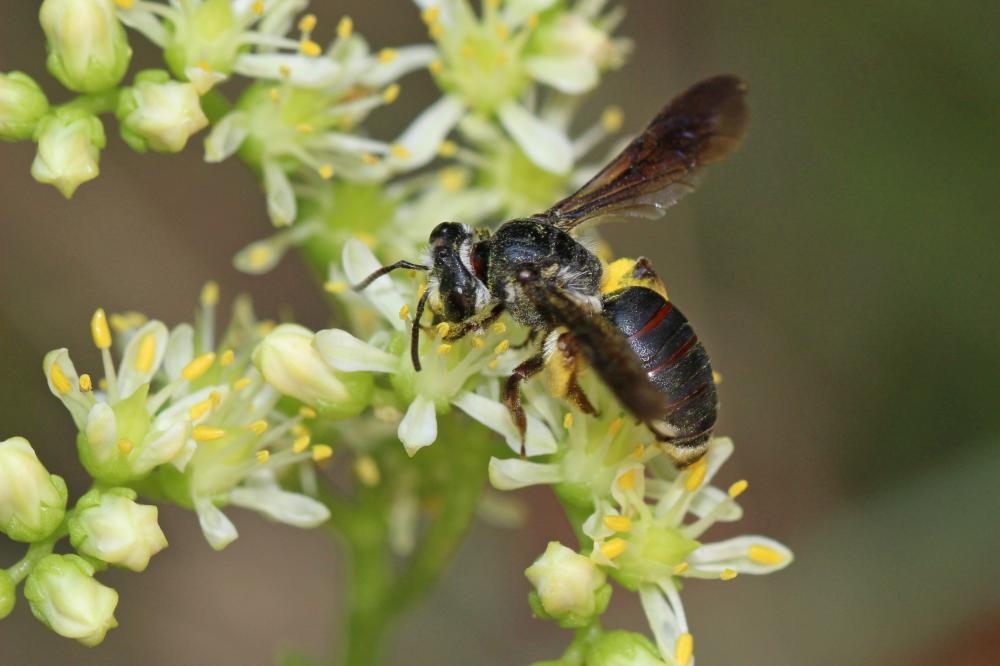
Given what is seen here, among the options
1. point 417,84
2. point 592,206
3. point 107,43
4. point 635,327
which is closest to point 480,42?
point 592,206

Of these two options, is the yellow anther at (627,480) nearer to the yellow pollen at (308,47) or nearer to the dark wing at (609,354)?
the dark wing at (609,354)

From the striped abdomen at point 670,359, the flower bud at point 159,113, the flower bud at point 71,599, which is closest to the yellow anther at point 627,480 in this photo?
the striped abdomen at point 670,359

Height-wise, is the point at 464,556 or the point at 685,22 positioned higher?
the point at 685,22

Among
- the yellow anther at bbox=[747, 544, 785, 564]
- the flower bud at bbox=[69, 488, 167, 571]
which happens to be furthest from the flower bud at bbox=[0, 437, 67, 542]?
the yellow anther at bbox=[747, 544, 785, 564]

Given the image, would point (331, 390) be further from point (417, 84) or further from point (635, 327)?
point (417, 84)

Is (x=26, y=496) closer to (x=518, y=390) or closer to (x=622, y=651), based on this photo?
(x=518, y=390)
